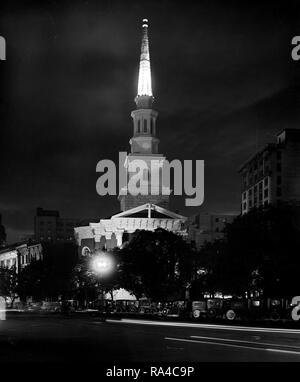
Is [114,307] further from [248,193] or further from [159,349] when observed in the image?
[248,193]

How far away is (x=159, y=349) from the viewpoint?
25.9m

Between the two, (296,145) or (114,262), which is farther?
(296,145)

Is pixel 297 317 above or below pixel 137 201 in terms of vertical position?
below

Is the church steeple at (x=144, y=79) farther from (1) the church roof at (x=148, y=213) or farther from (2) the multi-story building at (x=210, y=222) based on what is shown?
(2) the multi-story building at (x=210, y=222)

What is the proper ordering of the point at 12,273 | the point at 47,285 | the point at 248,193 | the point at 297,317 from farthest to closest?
the point at 248,193 < the point at 12,273 < the point at 47,285 < the point at 297,317

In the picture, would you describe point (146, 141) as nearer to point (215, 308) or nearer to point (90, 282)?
point (90, 282)

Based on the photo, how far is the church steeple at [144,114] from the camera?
6737 inches

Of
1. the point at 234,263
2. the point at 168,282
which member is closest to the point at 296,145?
the point at 168,282

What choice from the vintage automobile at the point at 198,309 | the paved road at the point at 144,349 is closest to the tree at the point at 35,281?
the vintage automobile at the point at 198,309

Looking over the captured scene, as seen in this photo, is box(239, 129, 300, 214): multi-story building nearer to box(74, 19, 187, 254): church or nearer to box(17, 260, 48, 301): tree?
box(74, 19, 187, 254): church

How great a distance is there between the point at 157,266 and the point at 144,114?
296 ft

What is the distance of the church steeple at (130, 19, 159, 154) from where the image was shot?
171125 mm
